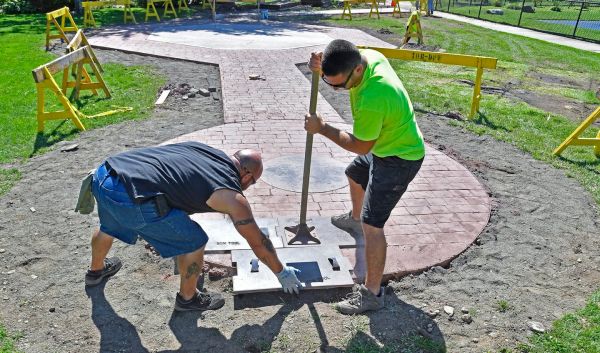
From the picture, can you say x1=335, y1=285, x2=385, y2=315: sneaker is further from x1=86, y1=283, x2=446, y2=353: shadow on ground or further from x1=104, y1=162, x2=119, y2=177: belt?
x1=104, y1=162, x2=119, y2=177: belt

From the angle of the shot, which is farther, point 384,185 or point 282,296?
point 282,296

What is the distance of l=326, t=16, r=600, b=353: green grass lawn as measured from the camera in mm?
3348

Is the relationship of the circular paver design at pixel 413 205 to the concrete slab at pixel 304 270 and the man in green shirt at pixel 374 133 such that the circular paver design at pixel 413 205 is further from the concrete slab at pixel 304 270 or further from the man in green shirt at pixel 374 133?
A: the man in green shirt at pixel 374 133

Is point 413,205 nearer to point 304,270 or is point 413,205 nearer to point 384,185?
point 304,270

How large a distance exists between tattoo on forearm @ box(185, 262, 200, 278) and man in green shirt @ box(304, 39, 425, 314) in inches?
40.0

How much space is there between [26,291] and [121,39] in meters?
11.9

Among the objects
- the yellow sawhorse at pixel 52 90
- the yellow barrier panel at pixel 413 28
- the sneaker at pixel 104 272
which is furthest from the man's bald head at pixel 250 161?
the yellow barrier panel at pixel 413 28

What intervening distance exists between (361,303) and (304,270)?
0.56 metres

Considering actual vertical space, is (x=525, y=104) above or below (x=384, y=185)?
below

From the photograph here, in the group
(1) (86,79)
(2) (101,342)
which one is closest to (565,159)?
(2) (101,342)

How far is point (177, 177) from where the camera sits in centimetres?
284

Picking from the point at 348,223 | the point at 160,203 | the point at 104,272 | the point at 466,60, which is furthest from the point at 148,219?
the point at 466,60

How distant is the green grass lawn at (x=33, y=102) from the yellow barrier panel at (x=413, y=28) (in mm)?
7384

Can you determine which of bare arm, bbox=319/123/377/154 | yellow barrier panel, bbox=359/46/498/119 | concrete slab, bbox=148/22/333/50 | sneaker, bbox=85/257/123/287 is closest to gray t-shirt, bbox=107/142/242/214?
bare arm, bbox=319/123/377/154
